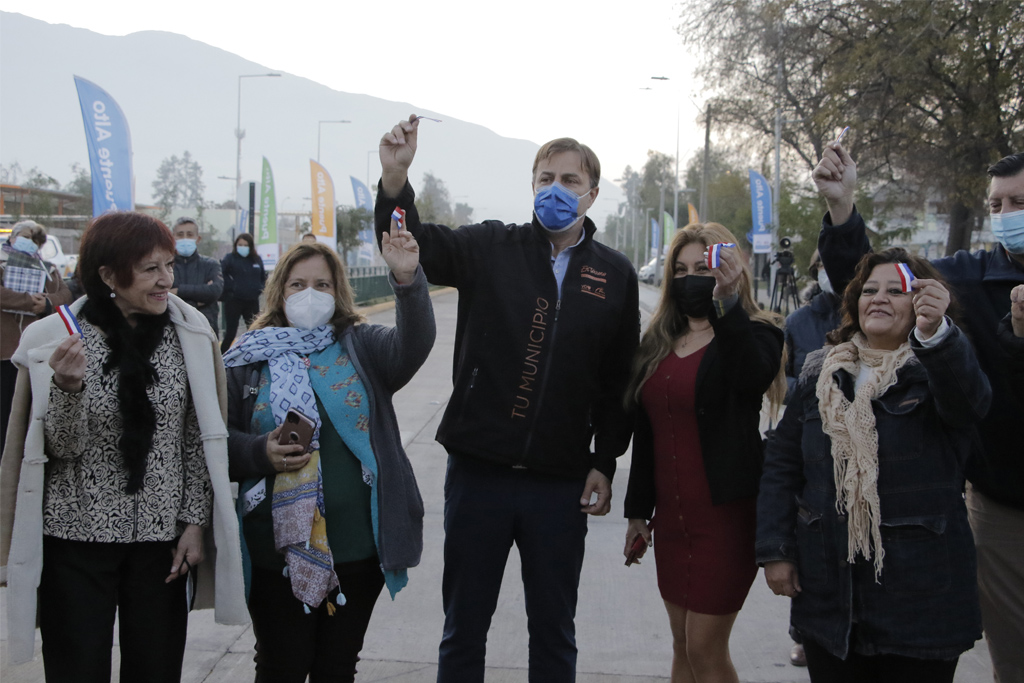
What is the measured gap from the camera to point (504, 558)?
107 inches

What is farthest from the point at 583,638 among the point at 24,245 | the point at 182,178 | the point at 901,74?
the point at 182,178

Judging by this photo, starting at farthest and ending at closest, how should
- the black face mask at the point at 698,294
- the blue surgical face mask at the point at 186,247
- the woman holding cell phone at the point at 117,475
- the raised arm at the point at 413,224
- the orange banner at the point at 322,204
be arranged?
1. the orange banner at the point at 322,204
2. the blue surgical face mask at the point at 186,247
3. the black face mask at the point at 698,294
4. the raised arm at the point at 413,224
5. the woman holding cell phone at the point at 117,475

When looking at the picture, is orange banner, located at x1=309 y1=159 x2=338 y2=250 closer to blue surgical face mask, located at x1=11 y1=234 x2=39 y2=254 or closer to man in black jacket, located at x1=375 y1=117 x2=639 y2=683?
blue surgical face mask, located at x1=11 y1=234 x2=39 y2=254

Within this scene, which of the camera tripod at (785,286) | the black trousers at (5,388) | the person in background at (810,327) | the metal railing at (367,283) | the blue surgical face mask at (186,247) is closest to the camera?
the person in background at (810,327)

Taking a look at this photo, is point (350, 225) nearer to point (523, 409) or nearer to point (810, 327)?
point (810, 327)

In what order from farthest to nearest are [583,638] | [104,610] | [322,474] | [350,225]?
[350,225], [583,638], [322,474], [104,610]

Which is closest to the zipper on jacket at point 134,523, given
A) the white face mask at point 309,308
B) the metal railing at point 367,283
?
the white face mask at point 309,308

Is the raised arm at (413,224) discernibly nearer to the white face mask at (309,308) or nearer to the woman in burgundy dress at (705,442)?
the white face mask at (309,308)

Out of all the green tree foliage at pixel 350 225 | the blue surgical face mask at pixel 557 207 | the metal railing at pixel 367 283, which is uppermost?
the green tree foliage at pixel 350 225

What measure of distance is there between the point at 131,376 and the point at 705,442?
1.75 m

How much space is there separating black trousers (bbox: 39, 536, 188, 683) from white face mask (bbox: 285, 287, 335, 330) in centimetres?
79

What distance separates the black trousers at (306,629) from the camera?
2574 mm

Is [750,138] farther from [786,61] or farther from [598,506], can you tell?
[598,506]

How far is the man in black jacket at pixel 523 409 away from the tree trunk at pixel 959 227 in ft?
62.8
